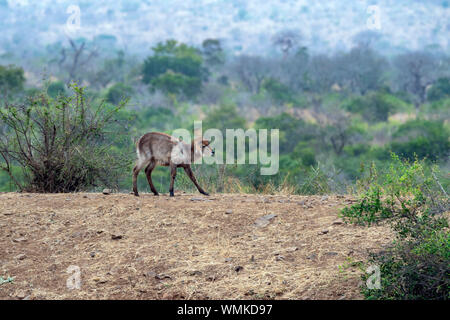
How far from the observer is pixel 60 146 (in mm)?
7000

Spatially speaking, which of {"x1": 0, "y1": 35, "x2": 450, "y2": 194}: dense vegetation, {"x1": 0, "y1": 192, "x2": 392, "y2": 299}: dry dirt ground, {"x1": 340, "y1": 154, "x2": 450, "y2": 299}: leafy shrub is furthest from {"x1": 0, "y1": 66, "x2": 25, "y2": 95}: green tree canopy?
{"x1": 340, "y1": 154, "x2": 450, "y2": 299}: leafy shrub

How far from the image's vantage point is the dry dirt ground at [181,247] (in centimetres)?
418

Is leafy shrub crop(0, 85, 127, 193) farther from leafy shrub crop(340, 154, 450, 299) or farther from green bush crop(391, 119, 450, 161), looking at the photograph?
green bush crop(391, 119, 450, 161)

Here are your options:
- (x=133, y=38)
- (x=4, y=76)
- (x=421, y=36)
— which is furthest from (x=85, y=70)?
(x=421, y=36)

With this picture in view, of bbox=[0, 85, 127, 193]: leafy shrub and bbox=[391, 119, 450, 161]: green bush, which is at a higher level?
bbox=[0, 85, 127, 193]: leafy shrub

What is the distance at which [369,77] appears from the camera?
3897 centimetres

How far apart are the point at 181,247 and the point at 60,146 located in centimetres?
294

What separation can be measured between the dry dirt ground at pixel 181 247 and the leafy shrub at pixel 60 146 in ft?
2.87

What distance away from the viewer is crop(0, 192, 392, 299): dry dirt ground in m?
4.18

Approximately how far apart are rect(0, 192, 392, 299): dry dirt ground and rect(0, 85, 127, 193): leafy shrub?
874 millimetres

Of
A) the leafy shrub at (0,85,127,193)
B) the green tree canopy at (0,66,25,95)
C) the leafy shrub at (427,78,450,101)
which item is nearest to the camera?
the leafy shrub at (0,85,127,193)

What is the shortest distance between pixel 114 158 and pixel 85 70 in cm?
3147

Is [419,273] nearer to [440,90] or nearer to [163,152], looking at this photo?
[163,152]
